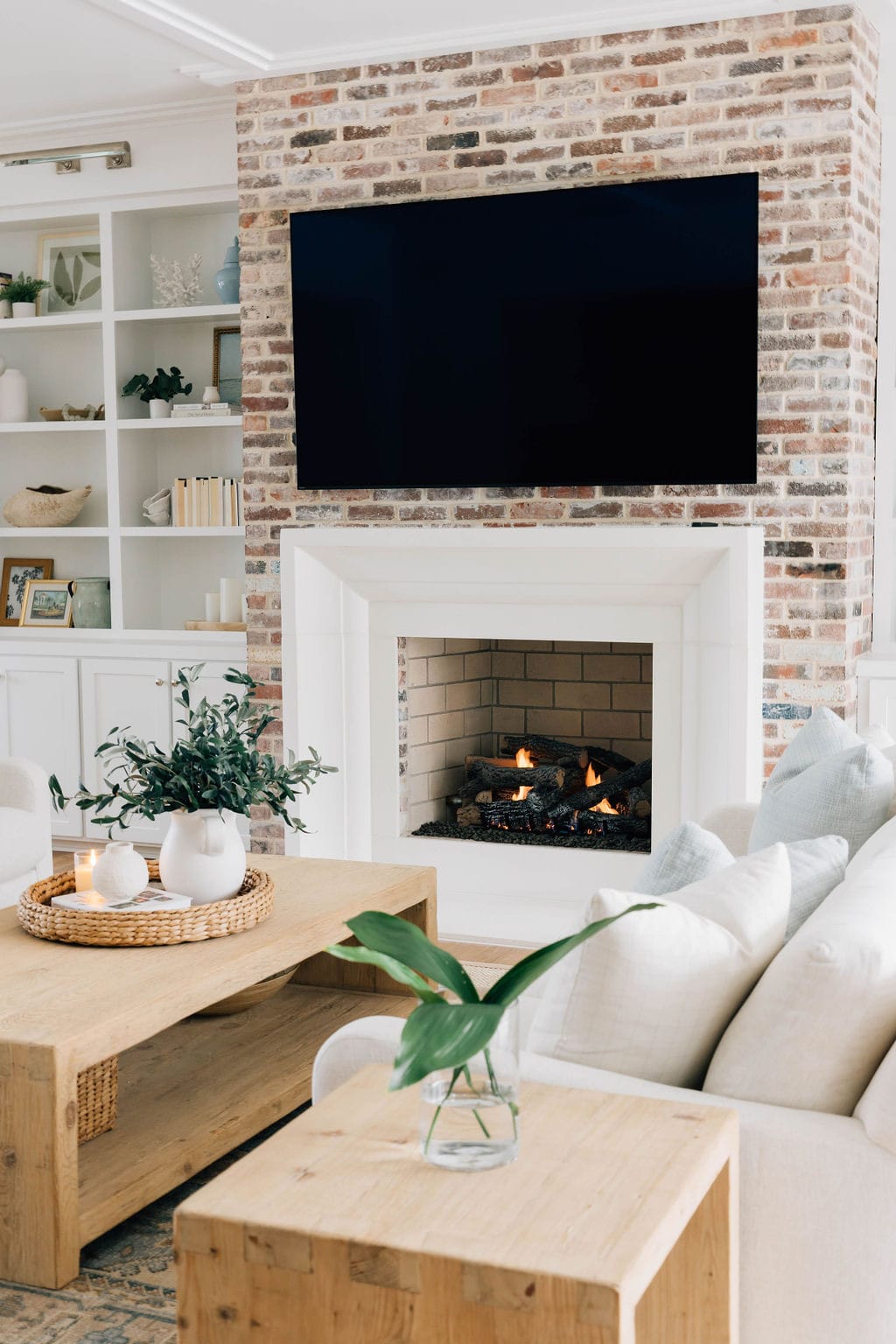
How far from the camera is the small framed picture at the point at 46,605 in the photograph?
580 cm

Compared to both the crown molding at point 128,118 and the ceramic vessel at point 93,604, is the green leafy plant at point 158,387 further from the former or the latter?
the crown molding at point 128,118

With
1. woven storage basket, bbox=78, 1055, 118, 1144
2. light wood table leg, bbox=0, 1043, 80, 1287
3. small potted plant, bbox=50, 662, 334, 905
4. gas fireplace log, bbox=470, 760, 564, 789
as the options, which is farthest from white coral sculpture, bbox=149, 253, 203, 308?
light wood table leg, bbox=0, 1043, 80, 1287

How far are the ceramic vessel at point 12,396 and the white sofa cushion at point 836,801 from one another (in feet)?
13.2

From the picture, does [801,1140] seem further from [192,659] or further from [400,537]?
[192,659]

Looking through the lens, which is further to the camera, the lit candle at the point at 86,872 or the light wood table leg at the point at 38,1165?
the lit candle at the point at 86,872

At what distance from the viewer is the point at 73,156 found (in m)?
5.37

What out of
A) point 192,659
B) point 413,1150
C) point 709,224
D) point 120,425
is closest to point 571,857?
point 192,659

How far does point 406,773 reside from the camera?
16.6 feet

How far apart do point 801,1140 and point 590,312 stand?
3.22 metres

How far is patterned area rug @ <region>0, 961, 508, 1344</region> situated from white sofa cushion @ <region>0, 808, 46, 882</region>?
1.61 meters

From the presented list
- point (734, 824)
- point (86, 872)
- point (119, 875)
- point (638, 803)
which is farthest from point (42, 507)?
point (734, 824)

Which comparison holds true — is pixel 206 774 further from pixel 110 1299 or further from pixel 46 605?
pixel 46 605

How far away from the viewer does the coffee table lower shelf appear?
259 centimetres

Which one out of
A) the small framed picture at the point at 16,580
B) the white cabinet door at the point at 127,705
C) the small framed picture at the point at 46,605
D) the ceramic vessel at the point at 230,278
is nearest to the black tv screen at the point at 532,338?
the ceramic vessel at the point at 230,278
